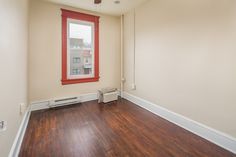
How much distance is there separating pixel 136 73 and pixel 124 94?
85 cm

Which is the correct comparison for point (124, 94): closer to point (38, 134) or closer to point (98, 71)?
point (98, 71)

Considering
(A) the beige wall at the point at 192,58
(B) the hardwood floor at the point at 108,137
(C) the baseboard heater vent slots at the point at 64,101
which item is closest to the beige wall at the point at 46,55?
(C) the baseboard heater vent slots at the point at 64,101

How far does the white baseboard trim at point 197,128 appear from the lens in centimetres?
175

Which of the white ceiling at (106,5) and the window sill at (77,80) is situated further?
the window sill at (77,80)

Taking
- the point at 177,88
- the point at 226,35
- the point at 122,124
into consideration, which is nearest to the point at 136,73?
the point at 177,88

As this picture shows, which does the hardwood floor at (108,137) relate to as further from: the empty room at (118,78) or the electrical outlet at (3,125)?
the electrical outlet at (3,125)

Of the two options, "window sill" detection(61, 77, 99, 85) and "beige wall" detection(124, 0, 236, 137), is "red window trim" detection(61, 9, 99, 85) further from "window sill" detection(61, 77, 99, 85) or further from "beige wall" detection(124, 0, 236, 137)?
"beige wall" detection(124, 0, 236, 137)

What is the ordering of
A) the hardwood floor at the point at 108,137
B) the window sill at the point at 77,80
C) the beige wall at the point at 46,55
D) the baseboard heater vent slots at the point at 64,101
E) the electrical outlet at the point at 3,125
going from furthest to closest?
1. the window sill at the point at 77,80
2. the baseboard heater vent slots at the point at 64,101
3. the beige wall at the point at 46,55
4. the hardwood floor at the point at 108,137
5. the electrical outlet at the point at 3,125

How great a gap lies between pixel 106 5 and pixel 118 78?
2.00 metres

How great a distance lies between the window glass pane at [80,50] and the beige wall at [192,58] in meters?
1.40

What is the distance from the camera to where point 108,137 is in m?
2.03

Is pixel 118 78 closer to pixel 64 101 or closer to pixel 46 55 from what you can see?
pixel 64 101

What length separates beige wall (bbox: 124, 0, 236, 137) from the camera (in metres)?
1.74

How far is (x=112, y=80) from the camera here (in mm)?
4039
